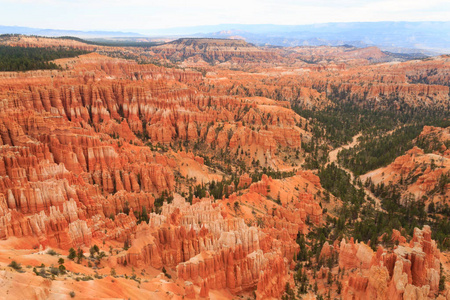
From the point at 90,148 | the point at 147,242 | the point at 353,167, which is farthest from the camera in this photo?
the point at 353,167

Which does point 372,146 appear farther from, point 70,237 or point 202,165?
point 70,237

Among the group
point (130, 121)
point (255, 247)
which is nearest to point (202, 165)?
point (130, 121)

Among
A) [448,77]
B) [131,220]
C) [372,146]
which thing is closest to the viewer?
[131,220]

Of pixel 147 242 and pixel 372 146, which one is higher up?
pixel 147 242

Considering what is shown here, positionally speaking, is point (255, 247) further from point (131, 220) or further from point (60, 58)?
point (60, 58)

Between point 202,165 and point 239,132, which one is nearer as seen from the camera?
point 202,165

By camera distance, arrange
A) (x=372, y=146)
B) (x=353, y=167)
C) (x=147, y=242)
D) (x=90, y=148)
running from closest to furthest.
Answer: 1. (x=147, y=242)
2. (x=90, y=148)
3. (x=353, y=167)
4. (x=372, y=146)

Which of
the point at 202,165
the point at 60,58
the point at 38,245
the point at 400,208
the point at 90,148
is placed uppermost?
the point at 60,58

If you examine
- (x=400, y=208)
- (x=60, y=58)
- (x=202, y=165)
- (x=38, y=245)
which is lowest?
(x=400, y=208)

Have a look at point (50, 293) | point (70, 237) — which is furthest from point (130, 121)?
point (50, 293)
